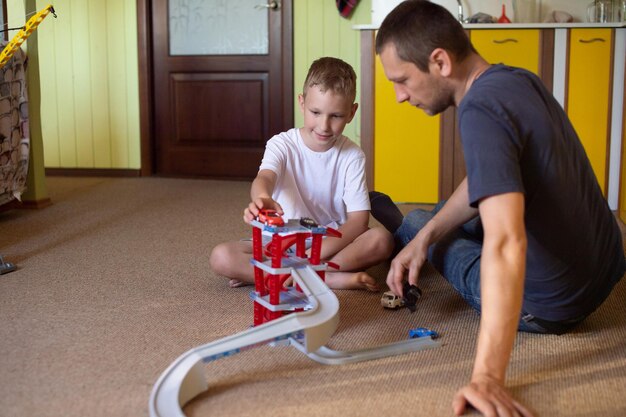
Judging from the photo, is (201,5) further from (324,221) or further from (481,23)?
(324,221)

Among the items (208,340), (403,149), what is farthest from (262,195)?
(403,149)

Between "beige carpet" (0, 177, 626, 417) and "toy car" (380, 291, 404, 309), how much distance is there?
0.03m

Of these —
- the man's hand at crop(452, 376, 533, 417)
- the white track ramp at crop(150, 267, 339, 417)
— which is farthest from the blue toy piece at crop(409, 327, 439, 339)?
the man's hand at crop(452, 376, 533, 417)

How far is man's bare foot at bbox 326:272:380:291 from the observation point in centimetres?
194

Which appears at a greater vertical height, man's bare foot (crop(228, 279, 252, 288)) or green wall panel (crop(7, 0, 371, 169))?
green wall panel (crop(7, 0, 371, 169))

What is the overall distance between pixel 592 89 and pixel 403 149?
0.90 meters

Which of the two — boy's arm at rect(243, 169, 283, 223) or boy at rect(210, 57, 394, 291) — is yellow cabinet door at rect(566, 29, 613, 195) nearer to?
boy at rect(210, 57, 394, 291)

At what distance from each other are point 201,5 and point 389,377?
3.42 meters

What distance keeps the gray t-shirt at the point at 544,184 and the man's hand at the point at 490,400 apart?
0.28m

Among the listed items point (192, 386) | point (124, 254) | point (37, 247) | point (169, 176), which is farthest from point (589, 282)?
point (169, 176)

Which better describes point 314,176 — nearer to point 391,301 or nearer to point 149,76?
point 391,301

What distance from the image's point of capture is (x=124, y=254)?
242cm

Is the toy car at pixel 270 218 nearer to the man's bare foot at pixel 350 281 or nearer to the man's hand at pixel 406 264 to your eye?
the man's hand at pixel 406 264

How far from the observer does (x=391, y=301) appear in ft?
5.95
